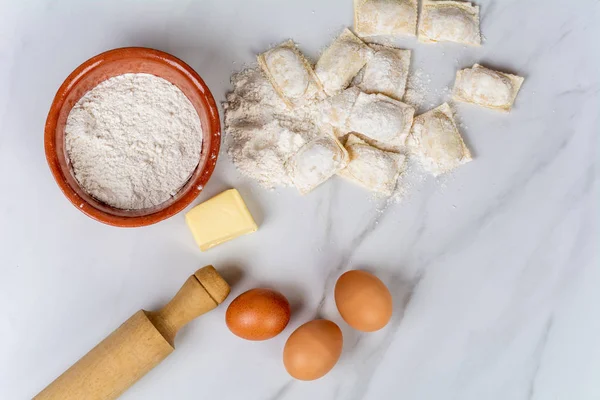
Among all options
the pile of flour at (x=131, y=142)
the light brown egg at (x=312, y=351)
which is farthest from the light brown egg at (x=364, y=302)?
the pile of flour at (x=131, y=142)

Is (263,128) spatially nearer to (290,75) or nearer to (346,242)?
(290,75)

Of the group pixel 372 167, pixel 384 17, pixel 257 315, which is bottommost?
pixel 257 315

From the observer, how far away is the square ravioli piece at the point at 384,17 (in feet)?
4.87

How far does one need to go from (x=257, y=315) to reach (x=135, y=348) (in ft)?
1.00

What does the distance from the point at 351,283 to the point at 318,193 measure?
27 cm

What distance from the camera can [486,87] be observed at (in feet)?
4.81

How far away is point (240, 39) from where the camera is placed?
1.51m

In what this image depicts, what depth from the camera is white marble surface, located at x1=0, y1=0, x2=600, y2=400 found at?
1.45 m

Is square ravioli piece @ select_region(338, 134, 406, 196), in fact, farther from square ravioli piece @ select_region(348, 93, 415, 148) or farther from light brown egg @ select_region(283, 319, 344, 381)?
light brown egg @ select_region(283, 319, 344, 381)

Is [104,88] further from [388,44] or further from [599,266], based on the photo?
[599,266]

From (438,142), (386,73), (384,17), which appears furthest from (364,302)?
(384,17)

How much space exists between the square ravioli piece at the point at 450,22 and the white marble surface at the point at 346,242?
0.03 m

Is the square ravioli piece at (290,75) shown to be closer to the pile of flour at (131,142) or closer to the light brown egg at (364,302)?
the pile of flour at (131,142)

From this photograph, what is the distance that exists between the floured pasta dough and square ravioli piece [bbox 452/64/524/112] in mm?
290
